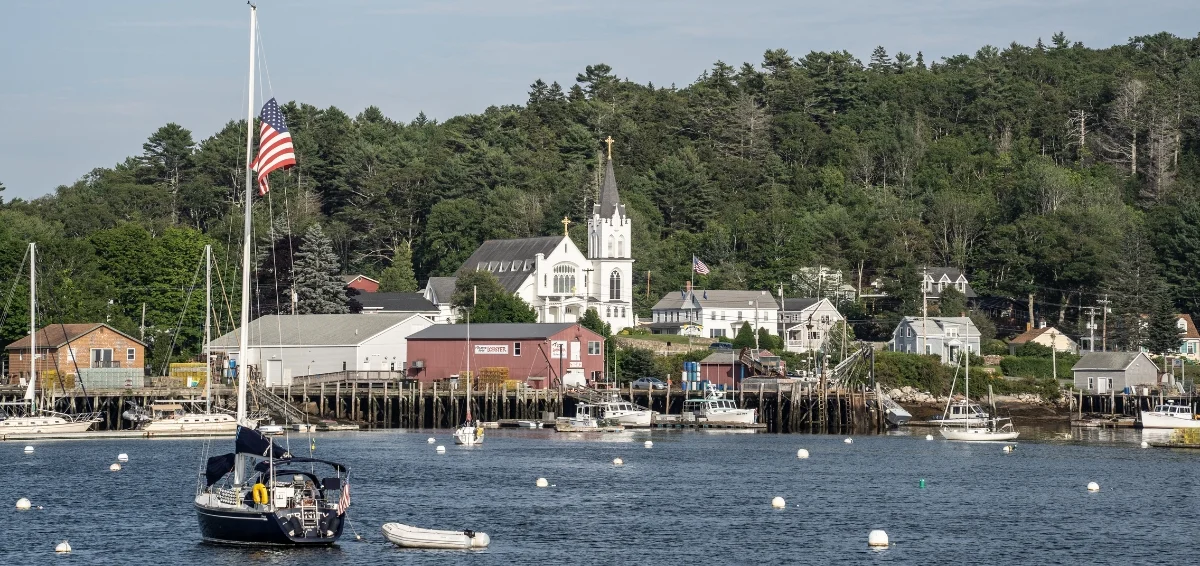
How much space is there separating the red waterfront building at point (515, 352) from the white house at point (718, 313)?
35956 millimetres

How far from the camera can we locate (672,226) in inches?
7013

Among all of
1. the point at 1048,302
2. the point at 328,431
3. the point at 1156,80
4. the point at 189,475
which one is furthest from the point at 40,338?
the point at 1156,80

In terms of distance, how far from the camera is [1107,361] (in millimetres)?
112312

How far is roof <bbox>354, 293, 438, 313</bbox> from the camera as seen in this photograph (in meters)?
139

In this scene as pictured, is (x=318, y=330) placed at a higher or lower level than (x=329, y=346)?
higher

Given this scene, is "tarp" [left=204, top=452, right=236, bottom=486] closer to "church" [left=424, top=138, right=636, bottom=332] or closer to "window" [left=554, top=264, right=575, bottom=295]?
"church" [left=424, top=138, right=636, bottom=332]

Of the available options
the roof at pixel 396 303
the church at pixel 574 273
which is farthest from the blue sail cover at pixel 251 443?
the roof at pixel 396 303

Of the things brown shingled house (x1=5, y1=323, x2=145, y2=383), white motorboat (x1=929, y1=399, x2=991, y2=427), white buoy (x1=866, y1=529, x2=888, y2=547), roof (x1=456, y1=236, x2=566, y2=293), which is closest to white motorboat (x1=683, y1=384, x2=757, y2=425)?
white motorboat (x1=929, y1=399, x2=991, y2=427)

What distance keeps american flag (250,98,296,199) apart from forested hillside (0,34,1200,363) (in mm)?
82702

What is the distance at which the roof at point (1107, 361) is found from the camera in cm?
11150

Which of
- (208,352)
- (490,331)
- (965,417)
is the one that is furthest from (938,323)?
(208,352)

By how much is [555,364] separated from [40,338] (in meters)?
32.6

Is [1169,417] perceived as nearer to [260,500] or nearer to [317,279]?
[317,279]

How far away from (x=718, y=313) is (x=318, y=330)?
4546 centimetres
